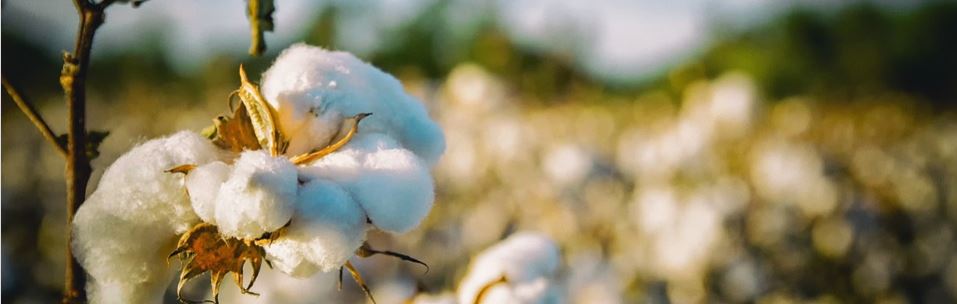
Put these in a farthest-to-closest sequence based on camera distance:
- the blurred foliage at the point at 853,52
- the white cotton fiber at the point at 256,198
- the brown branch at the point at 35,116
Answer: the blurred foliage at the point at 853,52 → the brown branch at the point at 35,116 → the white cotton fiber at the point at 256,198

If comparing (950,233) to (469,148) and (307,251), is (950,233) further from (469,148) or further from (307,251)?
(307,251)

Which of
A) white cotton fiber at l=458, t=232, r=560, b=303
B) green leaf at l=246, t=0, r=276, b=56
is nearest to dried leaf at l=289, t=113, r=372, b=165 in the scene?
green leaf at l=246, t=0, r=276, b=56

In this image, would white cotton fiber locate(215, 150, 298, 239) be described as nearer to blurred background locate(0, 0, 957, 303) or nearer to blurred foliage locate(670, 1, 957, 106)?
blurred background locate(0, 0, 957, 303)

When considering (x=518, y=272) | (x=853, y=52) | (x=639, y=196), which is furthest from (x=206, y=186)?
(x=853, y=52)

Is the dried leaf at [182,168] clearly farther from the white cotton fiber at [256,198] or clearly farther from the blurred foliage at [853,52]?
the blurred foliage at [853,52]

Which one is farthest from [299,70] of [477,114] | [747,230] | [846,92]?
[846,92]

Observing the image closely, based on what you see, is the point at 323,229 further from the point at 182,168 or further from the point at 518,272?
the point at 518,272

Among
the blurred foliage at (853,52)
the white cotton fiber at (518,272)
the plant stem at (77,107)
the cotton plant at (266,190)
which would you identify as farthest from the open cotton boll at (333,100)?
the blurred foliage at (853,52)
